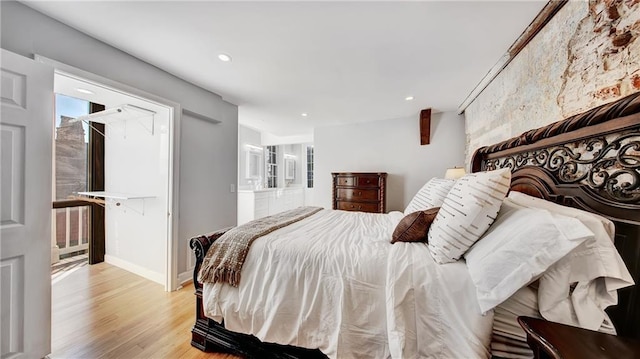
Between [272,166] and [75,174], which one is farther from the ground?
[272,166]

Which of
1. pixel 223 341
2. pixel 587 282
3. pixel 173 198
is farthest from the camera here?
pixel 173 198

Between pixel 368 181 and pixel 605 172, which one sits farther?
pixel 368 181

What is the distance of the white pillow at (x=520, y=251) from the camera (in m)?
0.74

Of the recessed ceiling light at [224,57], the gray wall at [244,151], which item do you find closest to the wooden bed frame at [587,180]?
the recessed ceiling light at [224,57]

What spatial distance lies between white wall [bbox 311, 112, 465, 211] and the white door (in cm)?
370

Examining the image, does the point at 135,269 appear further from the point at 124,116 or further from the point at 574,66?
the point at 574,66

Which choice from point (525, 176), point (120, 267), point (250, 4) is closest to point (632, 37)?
point (525, 176)

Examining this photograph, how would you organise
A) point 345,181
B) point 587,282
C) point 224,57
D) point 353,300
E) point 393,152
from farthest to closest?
point 393,152 → point 345,181 → point 224,57 → point 353,300 → point 587,282

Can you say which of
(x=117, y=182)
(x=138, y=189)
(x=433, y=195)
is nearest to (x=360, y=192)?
(x=433, y=195)

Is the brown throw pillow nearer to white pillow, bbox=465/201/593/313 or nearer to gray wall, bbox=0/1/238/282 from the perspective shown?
white pillow, bbox=465/201/593/313

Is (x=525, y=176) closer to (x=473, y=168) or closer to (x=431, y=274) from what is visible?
(x=473, y=168)

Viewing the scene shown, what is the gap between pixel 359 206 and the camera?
145 inches

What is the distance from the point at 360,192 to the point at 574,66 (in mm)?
2750

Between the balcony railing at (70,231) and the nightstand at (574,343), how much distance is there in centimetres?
457
